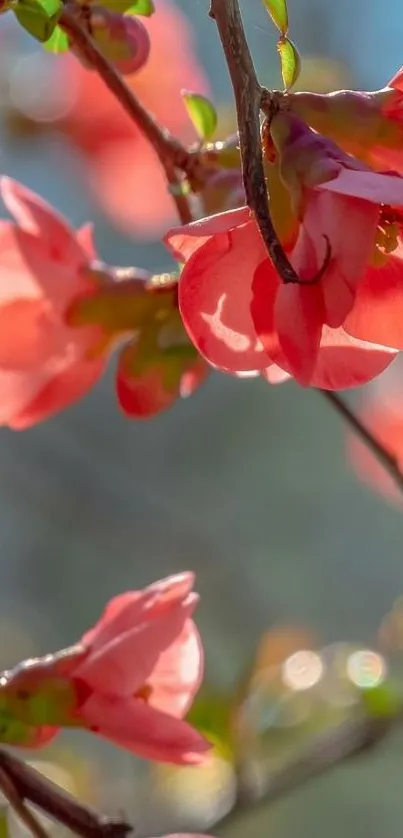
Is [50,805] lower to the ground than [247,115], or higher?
lower

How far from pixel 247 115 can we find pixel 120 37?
0.25 m

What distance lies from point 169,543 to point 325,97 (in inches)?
67.5

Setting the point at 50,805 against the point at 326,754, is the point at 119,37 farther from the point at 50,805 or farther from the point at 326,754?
the point at 326,754

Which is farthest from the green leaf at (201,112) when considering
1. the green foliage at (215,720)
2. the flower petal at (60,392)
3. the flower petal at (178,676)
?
the green foliage at (215,720)

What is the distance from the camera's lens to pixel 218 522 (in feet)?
6.76

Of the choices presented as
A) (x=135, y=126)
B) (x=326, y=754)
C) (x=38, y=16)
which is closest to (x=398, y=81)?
(x=38, y=16)

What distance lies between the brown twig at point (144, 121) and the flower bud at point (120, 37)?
0.02m

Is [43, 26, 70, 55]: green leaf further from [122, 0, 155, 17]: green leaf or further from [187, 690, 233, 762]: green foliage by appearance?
[187, 690, 233, 762]: green foliage

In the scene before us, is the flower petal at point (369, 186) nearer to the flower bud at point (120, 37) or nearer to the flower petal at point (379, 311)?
the flower petal at point (379, 311)

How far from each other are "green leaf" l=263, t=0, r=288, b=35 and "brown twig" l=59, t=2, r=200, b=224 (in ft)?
0.43

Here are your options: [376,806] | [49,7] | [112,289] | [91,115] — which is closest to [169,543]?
[376,806]

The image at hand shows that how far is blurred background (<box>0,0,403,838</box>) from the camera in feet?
5.83

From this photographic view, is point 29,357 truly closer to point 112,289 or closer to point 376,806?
point 112,289

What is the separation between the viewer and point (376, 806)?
71.7 inches
